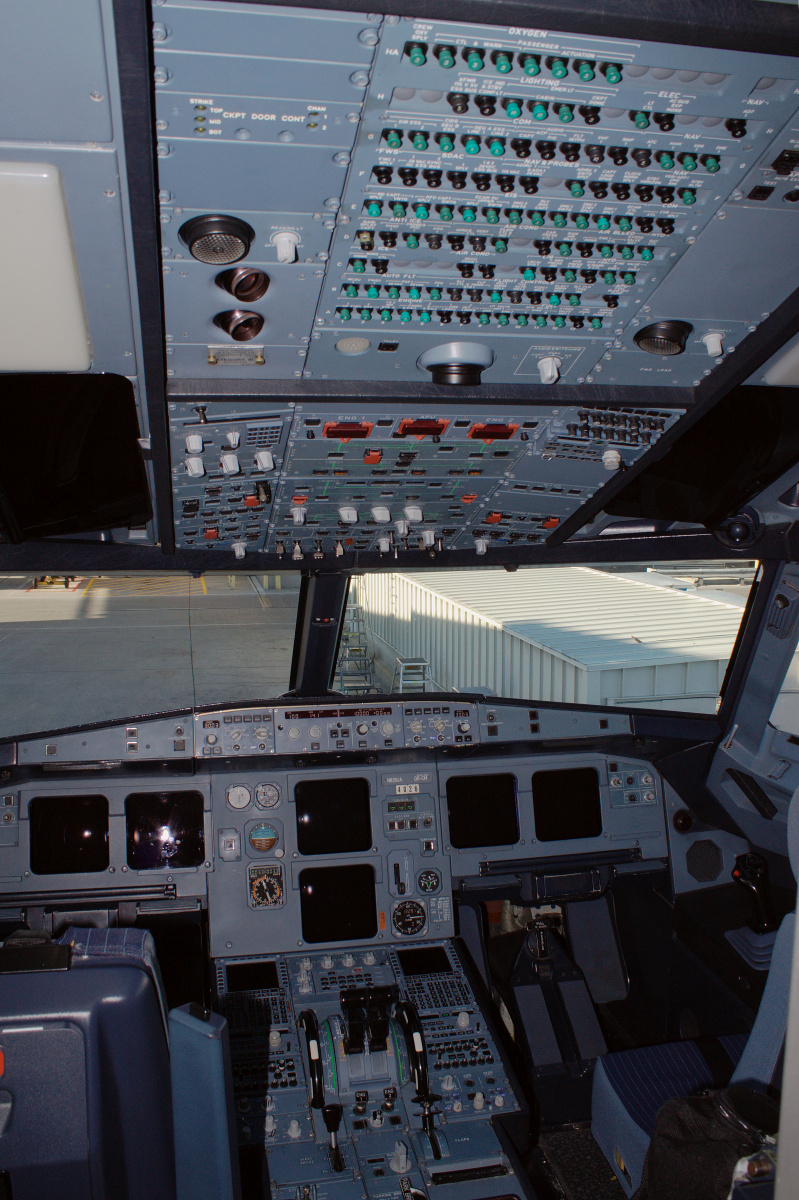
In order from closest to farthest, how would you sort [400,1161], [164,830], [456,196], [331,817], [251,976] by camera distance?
1. [456,196]
2. [400,1161]
3. [251,976]
4. [164,830]
5. [331,817]

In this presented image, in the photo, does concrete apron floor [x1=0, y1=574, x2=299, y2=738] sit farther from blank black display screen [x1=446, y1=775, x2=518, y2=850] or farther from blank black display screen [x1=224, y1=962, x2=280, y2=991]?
blank black display screen [x1=224, y1=962, x2=280, y2=991]

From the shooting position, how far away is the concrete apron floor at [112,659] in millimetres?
10047

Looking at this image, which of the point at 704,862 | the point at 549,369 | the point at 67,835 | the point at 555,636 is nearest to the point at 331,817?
the point at 67,835

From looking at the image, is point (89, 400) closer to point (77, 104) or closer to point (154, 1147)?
point (77, 104)

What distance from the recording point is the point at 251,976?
3283 mm

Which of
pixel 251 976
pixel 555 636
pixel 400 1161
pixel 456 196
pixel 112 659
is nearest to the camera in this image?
pixel 456 196

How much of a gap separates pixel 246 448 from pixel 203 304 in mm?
680

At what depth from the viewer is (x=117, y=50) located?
3.77 ft

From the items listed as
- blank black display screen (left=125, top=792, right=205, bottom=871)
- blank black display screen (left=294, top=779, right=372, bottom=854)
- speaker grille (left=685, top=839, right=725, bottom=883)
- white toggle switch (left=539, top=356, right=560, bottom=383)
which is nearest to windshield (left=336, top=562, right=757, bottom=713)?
speaker grille (left=685, top=839, right=725, bottom=883)

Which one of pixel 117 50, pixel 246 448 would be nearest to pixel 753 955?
pixel 246 448

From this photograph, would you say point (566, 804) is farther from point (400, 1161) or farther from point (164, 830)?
point (164, 830)

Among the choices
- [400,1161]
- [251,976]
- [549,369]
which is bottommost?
[400,1161]

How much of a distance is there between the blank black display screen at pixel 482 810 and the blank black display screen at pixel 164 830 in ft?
3.83

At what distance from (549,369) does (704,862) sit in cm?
272
